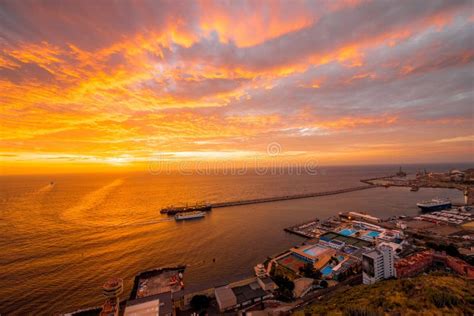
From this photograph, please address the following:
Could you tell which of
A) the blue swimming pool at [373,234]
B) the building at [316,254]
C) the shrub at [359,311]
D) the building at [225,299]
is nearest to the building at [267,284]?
the building at [225,299]

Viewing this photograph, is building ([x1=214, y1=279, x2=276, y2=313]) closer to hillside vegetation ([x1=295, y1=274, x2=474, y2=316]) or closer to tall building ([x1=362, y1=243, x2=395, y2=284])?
hillside vegetation ([x1=295, y1=274, x2=474, y2=316])

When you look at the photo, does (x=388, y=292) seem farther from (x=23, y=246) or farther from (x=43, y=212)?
(x=43, y=212)

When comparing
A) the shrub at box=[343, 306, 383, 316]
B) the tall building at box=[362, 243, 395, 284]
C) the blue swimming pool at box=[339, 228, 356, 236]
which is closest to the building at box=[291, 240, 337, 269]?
the tall building at box=[362, 243, 395, 284]

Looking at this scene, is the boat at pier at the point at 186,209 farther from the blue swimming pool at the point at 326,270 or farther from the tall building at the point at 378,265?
the tall building at the point at 378,265

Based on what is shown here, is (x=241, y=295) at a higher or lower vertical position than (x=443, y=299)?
lower

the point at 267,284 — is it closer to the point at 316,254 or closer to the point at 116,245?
the point at 316,254

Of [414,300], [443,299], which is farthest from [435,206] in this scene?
[414,300]

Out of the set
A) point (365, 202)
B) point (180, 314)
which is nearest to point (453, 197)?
point (365, 202)
